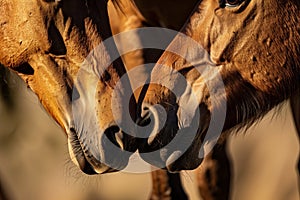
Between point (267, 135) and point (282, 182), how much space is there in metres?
0.22

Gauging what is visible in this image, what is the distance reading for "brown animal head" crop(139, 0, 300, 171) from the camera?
10.4 feet

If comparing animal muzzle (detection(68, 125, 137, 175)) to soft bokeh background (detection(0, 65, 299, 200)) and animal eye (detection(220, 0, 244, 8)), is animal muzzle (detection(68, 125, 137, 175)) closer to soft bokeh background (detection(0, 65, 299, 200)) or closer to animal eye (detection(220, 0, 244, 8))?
animal eye (detection(220, 0, 244, 8))

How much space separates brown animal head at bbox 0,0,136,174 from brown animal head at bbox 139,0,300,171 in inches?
4.3

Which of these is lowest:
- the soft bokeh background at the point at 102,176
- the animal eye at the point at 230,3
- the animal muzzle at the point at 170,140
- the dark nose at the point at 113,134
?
the soft bokeh background at the point at 102,176

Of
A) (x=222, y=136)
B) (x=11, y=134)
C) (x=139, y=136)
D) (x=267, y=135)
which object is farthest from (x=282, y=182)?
(x=139, y=136)

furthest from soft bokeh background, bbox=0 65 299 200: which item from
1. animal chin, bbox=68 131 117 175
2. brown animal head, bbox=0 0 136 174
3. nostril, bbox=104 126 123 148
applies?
nostril, bbox=104 126 123 148

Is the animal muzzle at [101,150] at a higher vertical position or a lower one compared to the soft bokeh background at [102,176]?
higher

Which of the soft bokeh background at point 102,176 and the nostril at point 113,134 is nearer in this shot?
the nostril at point 113,134

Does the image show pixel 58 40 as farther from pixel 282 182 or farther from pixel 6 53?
pixel 282 182

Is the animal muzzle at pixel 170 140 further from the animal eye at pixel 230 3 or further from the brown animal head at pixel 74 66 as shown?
the animal eye at pixel 230 3

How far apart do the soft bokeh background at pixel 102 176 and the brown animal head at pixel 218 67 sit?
5.13 ft

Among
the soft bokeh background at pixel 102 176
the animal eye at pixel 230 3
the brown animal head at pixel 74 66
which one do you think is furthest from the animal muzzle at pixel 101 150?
the soft bokeh background at pixel 102 176

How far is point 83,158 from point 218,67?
1.43 ft

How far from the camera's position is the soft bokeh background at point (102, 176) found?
202 inches
